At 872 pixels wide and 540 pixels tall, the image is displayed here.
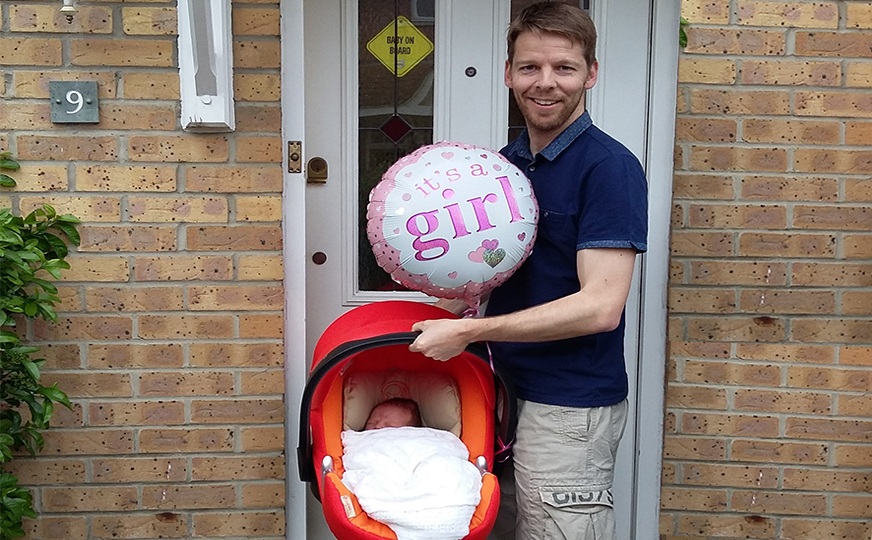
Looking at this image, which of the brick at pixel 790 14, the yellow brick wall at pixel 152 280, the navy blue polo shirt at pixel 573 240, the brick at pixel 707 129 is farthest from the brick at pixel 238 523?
the brick at pixel 790 14

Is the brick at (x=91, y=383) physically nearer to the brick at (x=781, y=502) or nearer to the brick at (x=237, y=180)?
the brick at (x=237, y=180)

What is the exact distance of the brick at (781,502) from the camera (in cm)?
253

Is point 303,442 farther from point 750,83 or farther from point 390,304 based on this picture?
point 750,83

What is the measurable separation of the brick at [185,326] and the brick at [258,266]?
143 millimetres

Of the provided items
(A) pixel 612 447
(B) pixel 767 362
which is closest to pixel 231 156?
(A) pixel 612 447

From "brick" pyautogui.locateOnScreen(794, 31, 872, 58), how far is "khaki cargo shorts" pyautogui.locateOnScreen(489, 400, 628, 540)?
128 centimetres

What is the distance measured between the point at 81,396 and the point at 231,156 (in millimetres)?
856

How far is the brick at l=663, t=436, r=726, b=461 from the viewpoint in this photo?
8.24 ft

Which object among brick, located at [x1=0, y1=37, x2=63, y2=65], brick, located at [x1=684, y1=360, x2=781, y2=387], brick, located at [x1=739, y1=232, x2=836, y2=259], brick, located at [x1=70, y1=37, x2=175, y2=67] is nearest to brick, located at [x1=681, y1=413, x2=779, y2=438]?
brick, located at [x1=684, y1=360, x2=781, y2=387]

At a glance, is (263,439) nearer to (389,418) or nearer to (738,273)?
(389,418)

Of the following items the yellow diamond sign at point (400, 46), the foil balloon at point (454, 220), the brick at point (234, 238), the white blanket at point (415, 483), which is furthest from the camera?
the yellow diamond sign at point (400, 46)

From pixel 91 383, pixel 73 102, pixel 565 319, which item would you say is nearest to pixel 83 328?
pixel 91 383

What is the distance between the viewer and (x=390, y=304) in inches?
81.7

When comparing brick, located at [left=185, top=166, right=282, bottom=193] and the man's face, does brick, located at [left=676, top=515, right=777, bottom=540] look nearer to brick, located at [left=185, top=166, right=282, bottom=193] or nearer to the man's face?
the man's face
